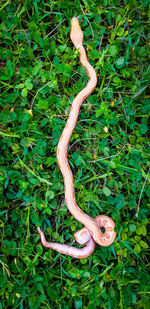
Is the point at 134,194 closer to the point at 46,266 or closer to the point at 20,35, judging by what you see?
the point at 46,266

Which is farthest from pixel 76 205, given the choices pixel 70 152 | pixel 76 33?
pixel 76 33

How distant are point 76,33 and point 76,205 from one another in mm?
2305

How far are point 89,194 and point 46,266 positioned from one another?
45.4 inches

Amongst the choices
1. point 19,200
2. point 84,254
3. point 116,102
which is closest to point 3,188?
point 19,200

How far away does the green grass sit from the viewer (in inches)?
127

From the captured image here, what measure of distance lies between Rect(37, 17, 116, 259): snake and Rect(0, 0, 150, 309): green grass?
3.9 inches

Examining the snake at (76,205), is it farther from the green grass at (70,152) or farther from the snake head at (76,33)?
the green grass at (70,152)

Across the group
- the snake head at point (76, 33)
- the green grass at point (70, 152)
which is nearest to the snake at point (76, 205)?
the snake head at point (76, 33)

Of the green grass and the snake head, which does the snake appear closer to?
the snake head

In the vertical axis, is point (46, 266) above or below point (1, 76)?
below

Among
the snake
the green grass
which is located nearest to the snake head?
the snake

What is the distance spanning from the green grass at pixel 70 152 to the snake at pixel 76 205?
100 mm

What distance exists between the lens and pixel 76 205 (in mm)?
3164

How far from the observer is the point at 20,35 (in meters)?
3.25
